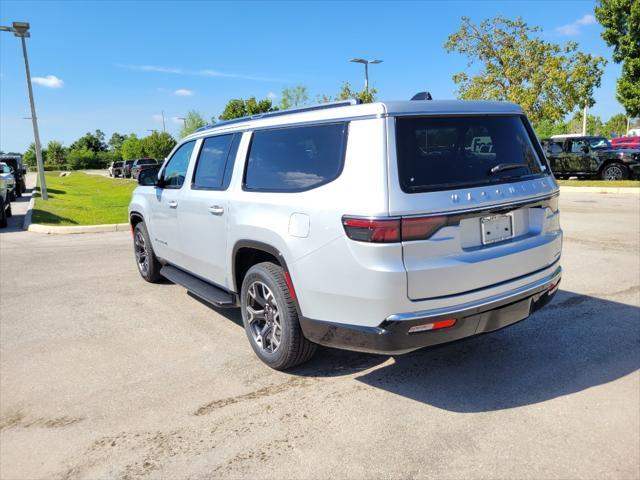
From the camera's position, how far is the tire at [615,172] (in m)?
18.8

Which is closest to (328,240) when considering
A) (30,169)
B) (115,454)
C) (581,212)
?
(115,454)

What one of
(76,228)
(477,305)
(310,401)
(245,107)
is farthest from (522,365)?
(245,107)

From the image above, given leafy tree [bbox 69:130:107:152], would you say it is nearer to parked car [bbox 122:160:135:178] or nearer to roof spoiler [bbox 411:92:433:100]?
parked car [bbox 122:160:135:178]

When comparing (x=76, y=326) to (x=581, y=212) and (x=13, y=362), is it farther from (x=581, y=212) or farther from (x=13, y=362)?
(x=581, y=212)

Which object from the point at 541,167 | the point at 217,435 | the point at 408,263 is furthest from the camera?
the point at 541,167

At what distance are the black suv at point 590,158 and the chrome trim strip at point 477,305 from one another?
18.3m

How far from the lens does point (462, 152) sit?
10.2ft

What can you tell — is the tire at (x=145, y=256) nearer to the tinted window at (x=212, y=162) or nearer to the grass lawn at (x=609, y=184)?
the tinted window at (x=212, y=162)

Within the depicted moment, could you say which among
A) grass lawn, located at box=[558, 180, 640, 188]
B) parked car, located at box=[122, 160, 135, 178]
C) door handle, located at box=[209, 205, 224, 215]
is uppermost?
parked car, located at box=[122, 160, 135, 178]

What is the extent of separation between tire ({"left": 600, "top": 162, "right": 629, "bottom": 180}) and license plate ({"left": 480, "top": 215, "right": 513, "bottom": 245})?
61.6 ft

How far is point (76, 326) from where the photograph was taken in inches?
195

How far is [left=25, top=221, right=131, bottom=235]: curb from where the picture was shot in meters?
11.2

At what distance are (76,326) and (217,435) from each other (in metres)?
2.72

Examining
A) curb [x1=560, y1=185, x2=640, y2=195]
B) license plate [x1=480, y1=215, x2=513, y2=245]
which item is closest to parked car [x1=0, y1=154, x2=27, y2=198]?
curb [x1=560, y1=185, x2=640, y2=195]
